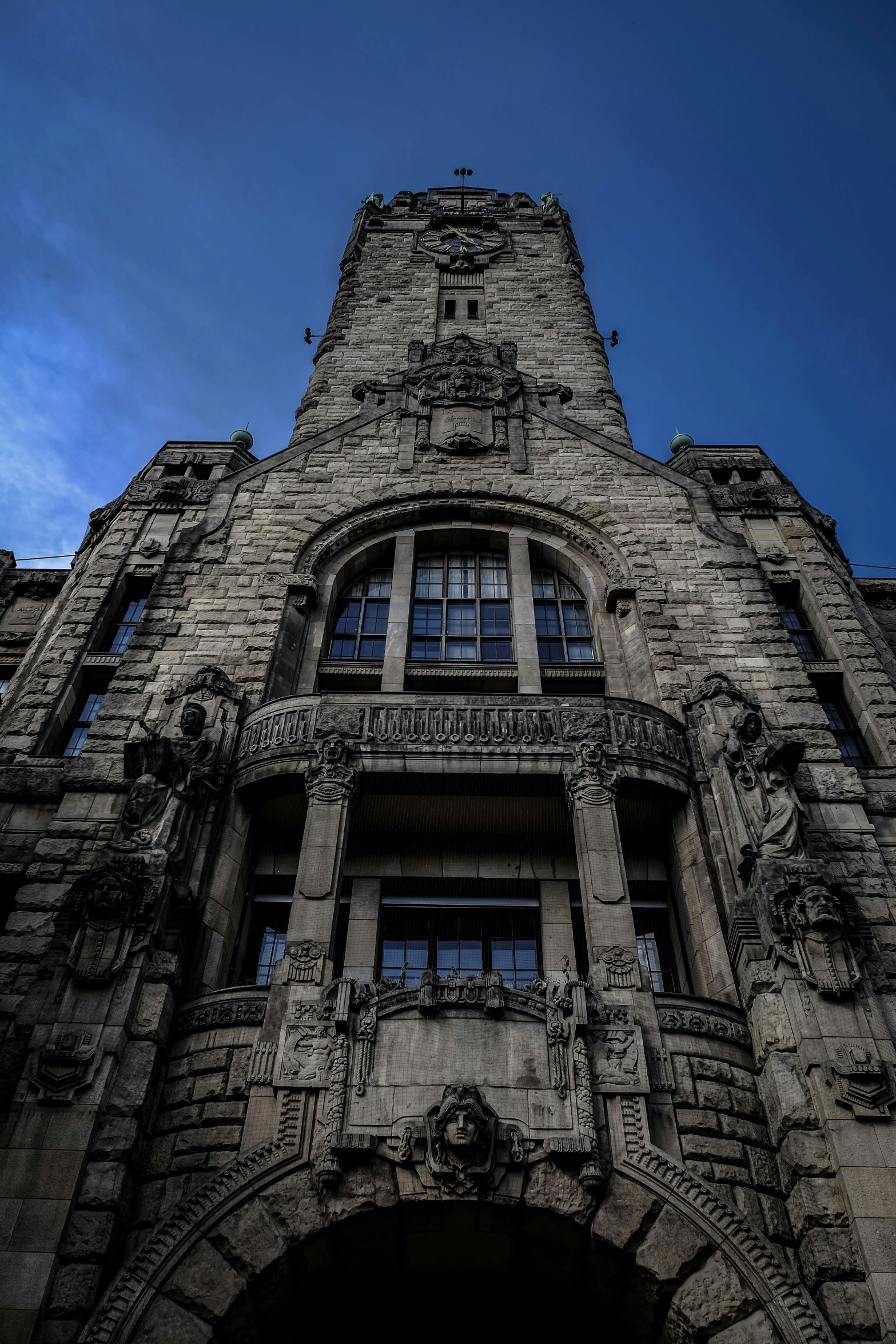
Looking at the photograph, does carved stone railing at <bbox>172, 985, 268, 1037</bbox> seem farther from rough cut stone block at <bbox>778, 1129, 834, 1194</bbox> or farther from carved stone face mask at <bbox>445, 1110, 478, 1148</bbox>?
rough cut stone block at <bbox>778, 1129, 834, 1194</bbox>

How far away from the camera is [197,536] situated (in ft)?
66.1

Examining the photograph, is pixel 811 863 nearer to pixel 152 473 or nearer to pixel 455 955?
pixel 455 955

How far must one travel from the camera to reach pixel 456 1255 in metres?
10.9

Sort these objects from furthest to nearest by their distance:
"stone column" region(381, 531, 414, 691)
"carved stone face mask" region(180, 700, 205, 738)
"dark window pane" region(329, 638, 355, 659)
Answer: "dark window pane" region(329, 638, 355, 659)
"stone column" region(381, 531, 414, 691)
"carved stone face mask" region(180, 700, 205, 738)

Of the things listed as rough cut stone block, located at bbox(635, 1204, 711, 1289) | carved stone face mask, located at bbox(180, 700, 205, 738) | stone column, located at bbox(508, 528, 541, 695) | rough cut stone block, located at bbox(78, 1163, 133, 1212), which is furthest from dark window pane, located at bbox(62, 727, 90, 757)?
rough cut stone block, located at bbox(635, 1204, 711, 1289)

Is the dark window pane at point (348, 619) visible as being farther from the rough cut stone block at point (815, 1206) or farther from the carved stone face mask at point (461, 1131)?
the rough cut stone block at point (815, 1206)

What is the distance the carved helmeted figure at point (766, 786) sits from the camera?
1319 cm

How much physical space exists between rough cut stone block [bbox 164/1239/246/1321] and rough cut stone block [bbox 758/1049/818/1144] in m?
5.92

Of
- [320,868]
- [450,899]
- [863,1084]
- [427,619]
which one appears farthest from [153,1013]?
[427,619]

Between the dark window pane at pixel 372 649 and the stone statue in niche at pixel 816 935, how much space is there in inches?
359

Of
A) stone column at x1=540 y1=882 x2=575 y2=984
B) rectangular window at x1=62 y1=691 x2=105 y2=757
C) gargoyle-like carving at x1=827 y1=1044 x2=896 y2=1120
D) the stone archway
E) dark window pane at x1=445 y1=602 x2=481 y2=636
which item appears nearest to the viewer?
the stone archway

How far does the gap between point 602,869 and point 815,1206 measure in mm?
4475

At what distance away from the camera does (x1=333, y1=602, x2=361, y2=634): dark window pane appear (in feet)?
64.2

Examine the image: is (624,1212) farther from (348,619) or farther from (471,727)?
(348,619)
